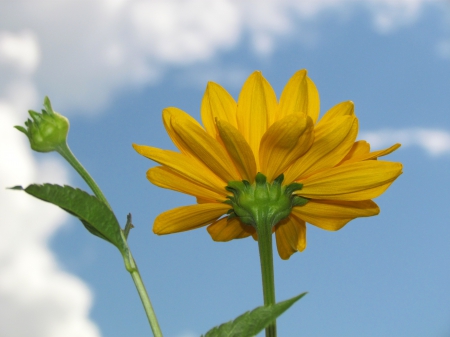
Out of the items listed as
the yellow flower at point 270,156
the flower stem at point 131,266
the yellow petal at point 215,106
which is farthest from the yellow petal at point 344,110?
the flower stem at point 131,266

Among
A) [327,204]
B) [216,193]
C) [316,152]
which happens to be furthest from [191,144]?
[327,204]

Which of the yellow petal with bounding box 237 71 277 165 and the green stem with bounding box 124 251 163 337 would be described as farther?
the yellow petal with bounding box 237 71 277 165

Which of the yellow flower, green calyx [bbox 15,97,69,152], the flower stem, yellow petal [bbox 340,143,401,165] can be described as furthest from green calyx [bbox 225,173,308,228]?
green calyx [bbox 15,97,69,152]

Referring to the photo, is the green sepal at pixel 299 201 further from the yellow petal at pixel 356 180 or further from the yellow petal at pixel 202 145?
the yellow petal at pixel 202 145

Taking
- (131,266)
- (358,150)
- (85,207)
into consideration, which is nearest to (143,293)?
(131,266)

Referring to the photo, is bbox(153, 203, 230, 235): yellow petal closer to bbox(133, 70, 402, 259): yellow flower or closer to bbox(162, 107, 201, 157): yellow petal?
bbox(133, 70, 402, 259): yellow flower

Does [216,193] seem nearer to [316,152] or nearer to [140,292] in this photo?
[316,152]
